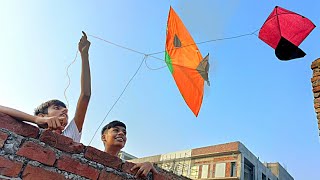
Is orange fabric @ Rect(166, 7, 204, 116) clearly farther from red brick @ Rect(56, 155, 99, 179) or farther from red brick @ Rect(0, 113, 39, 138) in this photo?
red brick @ Rect(0, 113, 39, 138)

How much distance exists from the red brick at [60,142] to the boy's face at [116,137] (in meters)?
0.83

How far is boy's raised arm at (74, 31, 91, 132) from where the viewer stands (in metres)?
2.47

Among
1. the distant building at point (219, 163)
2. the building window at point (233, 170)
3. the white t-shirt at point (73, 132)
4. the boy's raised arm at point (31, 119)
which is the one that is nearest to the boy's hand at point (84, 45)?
the white t-shirt at point (73, 132)

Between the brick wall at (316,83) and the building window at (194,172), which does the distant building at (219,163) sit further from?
the brick wall at (316,83)

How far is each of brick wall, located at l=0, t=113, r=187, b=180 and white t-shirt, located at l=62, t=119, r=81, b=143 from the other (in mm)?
445

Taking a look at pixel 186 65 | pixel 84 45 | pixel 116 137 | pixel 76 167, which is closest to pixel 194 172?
pixel 186 65

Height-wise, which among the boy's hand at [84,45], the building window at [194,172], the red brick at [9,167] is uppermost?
the building window at [194,172]

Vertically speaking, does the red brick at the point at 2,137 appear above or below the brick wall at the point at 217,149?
below

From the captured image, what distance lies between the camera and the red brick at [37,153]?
1619 millimetres

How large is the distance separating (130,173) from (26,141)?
77cm

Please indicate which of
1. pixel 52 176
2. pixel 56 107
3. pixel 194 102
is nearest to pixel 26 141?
pixel 52 176

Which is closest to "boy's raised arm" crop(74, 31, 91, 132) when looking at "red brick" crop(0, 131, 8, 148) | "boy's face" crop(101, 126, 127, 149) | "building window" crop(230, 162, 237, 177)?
"boy's face" crop(101, 126, 127, 149)

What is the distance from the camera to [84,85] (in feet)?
8.44

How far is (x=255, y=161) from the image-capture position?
75.2ft
